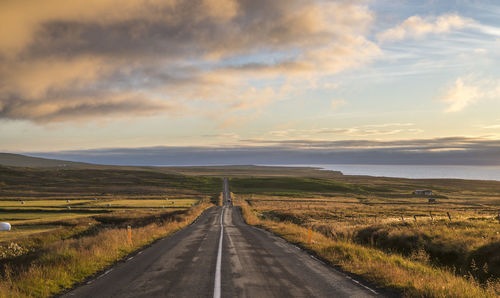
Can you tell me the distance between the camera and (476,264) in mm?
16031

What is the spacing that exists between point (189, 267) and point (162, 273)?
1.37 m

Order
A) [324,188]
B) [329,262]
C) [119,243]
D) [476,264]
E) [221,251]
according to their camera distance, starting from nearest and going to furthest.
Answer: [329,262] → [476,264] → [221,251] → [119,243] → [324,188]

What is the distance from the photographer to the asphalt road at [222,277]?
10.0 metres

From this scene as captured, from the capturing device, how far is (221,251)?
705 inches

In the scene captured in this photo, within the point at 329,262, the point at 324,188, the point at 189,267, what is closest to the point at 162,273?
the point at 189,267

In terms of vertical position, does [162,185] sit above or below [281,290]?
below

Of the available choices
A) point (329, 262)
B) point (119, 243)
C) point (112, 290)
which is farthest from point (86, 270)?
point (329, 262)

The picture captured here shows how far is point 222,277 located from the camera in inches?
465

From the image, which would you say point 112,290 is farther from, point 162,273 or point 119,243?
point 119,243

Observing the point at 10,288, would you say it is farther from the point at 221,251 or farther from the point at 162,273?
the point at 221,251

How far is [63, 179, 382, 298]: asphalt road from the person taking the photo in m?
10.0

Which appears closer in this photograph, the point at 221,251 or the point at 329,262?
the point at 329,262

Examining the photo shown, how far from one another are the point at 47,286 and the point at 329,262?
10793 mm

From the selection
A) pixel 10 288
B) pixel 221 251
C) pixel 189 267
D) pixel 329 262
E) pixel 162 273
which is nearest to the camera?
pixel 10 288
